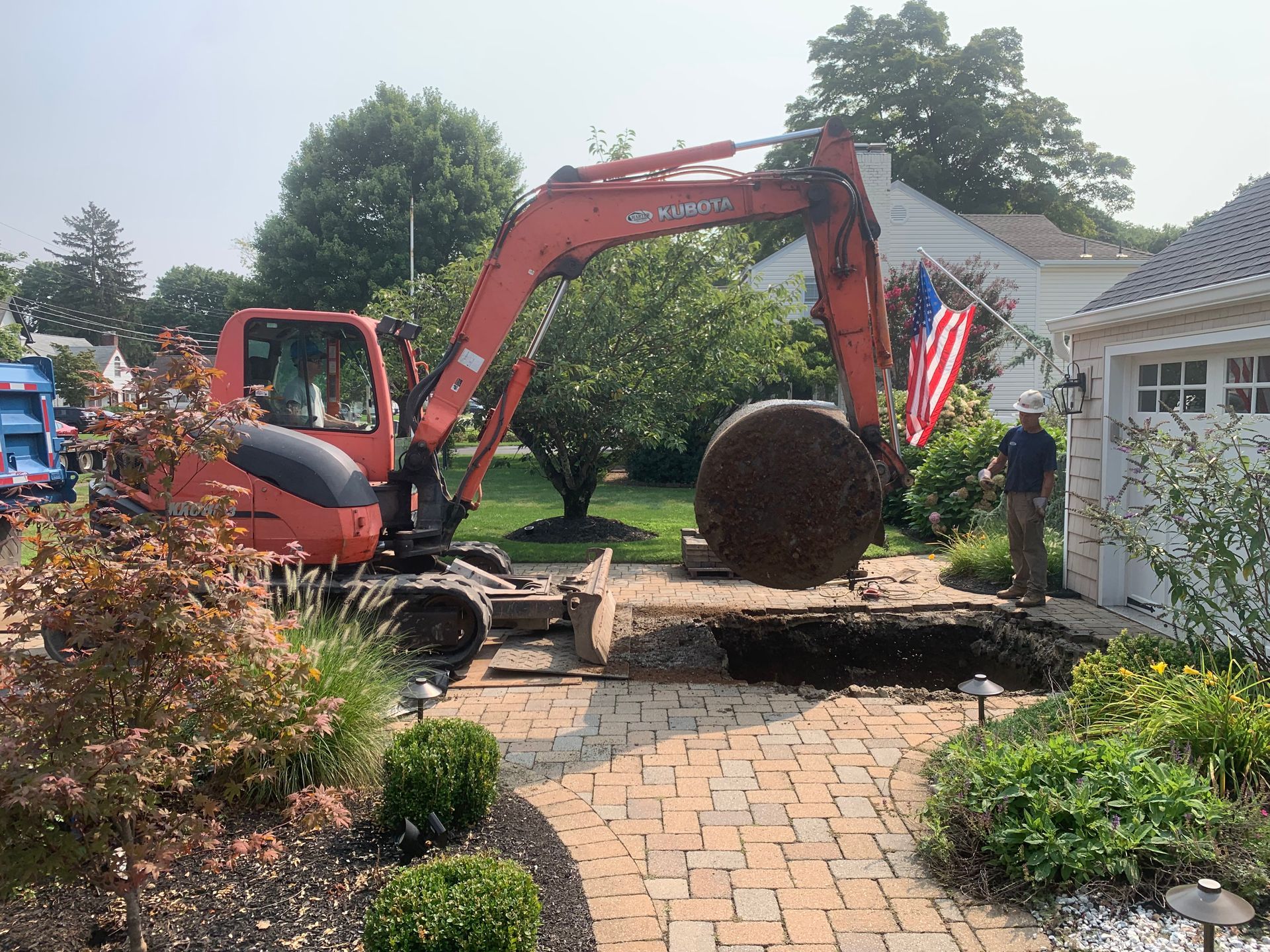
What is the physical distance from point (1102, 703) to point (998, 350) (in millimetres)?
23250

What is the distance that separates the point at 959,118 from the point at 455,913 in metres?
46.1

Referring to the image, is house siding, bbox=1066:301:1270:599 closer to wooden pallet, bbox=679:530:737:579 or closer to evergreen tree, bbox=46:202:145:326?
wooden pallet, bbox=679:530:737:579

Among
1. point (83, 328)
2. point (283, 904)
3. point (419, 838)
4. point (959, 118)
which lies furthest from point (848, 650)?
point (83, 328)

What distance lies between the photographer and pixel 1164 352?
768cm

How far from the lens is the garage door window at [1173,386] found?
287 inches

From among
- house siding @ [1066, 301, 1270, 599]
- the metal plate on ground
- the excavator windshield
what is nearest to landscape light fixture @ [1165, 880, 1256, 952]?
the metal plate on ground

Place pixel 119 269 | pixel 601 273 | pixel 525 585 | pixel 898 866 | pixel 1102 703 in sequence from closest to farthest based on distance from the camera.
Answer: pixel 898 866, pixel 1102 703, pixel 525 585, pixel 601 273, pixel 119 269

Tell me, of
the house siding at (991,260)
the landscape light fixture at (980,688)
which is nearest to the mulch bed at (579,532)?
the landscape light fixture at (980,688)

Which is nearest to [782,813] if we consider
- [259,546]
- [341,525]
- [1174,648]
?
[1174,648]

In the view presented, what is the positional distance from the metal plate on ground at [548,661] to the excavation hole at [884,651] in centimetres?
108

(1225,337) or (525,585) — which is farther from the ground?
(1225,337)

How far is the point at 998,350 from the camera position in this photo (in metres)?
25.7

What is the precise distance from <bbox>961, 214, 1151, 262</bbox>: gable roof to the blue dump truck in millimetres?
25895

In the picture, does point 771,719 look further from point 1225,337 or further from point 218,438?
point 1225,337
